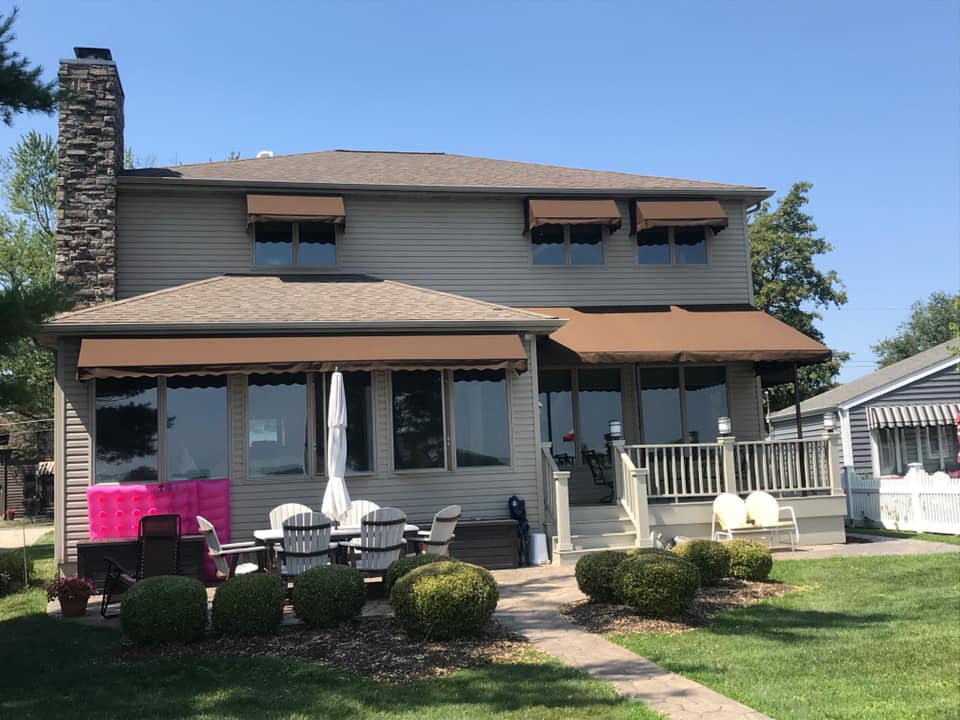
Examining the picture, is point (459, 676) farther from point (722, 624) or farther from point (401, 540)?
point (401, 540)

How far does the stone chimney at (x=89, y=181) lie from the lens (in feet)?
47.1

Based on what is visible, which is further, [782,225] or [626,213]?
[782,225]

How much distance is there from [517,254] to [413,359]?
502 centimetres

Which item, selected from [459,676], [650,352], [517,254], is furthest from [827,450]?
[459,676]

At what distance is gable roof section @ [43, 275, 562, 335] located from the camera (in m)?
12.5

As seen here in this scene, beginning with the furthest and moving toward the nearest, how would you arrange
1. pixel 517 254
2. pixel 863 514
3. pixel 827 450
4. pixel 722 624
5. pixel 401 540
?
pixel 863 514 → pixel 517 254 → pixel 827 450 → pixel 401 540 → pixel 722 624

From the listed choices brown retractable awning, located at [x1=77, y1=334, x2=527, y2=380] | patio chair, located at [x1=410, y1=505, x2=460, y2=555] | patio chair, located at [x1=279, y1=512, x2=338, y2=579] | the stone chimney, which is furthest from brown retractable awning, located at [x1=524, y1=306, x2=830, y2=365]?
the stone chimney

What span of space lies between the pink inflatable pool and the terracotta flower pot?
218cm

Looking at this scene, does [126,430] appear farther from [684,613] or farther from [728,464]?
[728,464]

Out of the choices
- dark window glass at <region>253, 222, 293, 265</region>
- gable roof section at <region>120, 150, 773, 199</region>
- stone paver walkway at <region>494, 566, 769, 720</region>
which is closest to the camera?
stone paver walkway at <region>494, 566, 769, 720</region>

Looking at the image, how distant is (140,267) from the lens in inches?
601

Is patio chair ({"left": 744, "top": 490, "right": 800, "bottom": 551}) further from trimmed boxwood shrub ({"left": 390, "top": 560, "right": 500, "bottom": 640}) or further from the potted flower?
the potted flower

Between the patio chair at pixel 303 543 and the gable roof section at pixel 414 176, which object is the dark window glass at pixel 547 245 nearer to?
the gable roof section at pixel 414 176

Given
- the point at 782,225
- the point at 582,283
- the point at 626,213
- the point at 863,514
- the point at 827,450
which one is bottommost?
the point at 863,514
